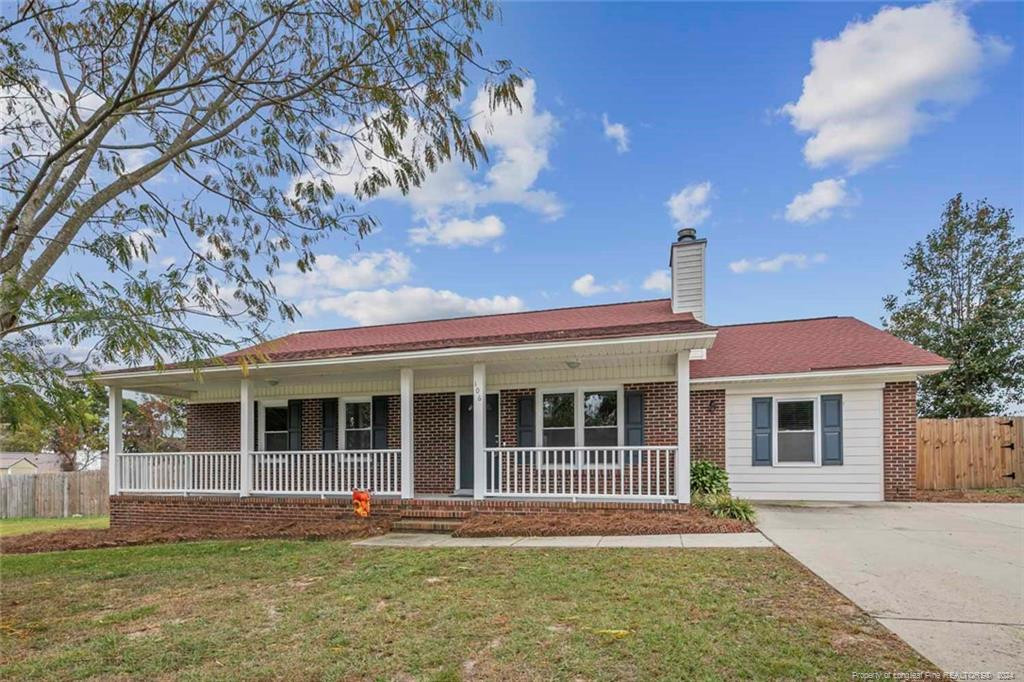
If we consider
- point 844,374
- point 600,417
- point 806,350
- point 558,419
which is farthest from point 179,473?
point 806,350

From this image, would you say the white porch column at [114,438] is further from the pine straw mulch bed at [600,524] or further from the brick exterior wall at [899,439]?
the brick exterior wall at [899,439]

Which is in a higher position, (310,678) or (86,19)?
(86,19)

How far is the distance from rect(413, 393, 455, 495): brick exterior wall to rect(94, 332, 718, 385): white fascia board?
2.73 m

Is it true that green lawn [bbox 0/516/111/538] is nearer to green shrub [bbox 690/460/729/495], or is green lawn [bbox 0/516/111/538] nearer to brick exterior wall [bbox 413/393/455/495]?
brick exterior wall [bbox 413/393/455/495]

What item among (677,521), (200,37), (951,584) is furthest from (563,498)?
(200,37)

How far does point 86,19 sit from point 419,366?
21.0 ft

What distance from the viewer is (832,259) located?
1448cm

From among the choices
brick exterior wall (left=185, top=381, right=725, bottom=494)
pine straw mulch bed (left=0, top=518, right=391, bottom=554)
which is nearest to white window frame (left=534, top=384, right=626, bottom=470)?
brick exterior wall (left=185, top=381, right=725, bottom=494)

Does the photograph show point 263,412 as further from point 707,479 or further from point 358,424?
point 707,479

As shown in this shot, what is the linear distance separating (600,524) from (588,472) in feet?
3.67

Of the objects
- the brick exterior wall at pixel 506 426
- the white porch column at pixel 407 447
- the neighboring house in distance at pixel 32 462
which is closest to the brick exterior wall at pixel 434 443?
the brick exterior wall at pixel 506 426

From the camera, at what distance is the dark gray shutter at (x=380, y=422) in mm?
12867

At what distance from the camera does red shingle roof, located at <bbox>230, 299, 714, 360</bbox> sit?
10.9 meters

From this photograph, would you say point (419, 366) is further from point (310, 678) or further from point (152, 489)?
point (310, 678)
